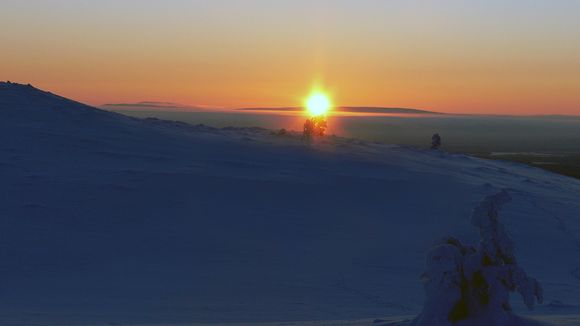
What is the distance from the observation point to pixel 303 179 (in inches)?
1062

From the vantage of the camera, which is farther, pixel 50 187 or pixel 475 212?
pixel 50 187

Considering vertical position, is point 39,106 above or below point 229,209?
above

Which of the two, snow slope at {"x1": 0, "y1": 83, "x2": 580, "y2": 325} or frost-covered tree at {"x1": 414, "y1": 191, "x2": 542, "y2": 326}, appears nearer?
frost-covered tree at {"x1": 414, "y1": 191, "x2": 542, "y2": 326}

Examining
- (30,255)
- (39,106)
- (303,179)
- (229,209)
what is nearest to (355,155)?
(303,179)

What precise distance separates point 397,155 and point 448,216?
12.4 meters

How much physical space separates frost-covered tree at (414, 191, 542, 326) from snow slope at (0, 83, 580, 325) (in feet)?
13.1

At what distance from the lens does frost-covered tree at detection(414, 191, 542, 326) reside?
9.60 metres

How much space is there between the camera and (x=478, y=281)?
9.82 m

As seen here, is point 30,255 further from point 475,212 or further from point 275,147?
point 275,147

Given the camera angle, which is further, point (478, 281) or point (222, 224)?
point (222, 224)

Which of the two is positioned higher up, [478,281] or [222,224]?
[222,224]

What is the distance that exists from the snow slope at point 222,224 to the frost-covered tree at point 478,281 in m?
3.99

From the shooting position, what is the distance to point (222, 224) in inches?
833

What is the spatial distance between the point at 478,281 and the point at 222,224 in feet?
39.9
